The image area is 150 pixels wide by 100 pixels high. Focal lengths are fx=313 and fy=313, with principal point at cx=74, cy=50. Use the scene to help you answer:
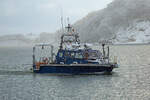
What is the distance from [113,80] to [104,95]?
8.98 metres

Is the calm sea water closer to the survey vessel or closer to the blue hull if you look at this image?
the blue hull

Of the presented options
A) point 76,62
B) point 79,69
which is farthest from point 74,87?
point 76,62

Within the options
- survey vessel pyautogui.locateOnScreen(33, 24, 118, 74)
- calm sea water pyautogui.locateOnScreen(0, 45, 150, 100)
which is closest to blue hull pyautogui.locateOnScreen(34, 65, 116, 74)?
survey vessel pyautogui.locateOnScreen(33, 24, 118, 74)

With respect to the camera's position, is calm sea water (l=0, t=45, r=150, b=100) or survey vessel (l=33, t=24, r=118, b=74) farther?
survey vessel (l=33, t=24, r=118, b=74)

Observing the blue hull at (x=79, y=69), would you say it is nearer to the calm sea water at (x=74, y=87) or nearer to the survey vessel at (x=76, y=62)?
the survey vessel at (x=76, y=62)

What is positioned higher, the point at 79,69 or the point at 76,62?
the point at 76,62

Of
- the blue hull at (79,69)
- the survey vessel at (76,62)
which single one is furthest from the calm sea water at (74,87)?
the survey vessel at (76,62)


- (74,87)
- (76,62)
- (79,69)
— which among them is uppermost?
(76,62)

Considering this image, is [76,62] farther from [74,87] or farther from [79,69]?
[74,87]

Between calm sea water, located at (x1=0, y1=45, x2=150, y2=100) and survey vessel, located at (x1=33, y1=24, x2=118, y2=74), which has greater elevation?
survey vessel, located at (x1=33, y1=24, x2=118, y2=74)

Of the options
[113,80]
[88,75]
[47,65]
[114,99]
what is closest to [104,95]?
[114,99]

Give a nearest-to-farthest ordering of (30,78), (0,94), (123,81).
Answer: (0,94) < (123,81) < (30,78)

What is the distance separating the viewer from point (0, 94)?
33812 millimetres

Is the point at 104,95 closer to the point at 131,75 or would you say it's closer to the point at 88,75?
the point at 88,75
